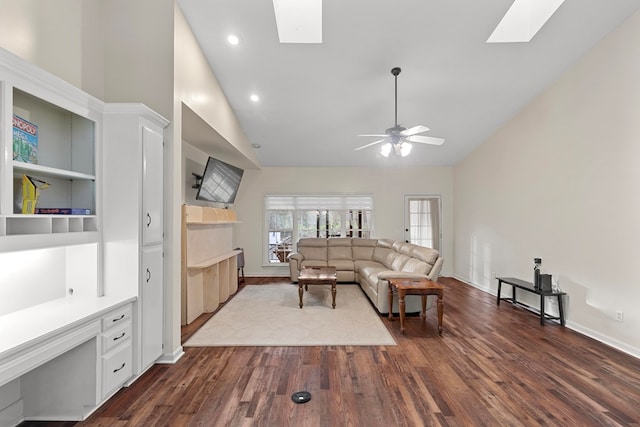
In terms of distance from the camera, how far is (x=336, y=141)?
582 cm

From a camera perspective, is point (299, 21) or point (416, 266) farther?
point (416, 266)

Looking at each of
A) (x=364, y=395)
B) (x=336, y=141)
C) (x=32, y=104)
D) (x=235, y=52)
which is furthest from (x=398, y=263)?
(x=32, y=104)

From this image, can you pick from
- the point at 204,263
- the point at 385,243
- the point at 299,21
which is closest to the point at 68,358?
the point at 204,263

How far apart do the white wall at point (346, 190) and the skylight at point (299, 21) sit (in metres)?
3.62

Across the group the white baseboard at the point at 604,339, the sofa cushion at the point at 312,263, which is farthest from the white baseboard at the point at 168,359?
the white baseboard at the point at 604,339

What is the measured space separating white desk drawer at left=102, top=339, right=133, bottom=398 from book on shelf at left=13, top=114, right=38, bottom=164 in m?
1.46

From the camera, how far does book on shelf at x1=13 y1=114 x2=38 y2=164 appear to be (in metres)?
1.80

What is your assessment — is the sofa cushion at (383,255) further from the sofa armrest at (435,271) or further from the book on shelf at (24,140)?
the book on shelf at (24,140)

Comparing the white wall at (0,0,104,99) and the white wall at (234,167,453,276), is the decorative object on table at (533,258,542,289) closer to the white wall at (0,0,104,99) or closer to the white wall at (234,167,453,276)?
the white wall at (234,167,453,276)

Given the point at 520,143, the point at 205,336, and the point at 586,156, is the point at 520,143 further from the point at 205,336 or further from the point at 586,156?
the point at 205,336

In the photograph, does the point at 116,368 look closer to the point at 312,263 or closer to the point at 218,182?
the point at 218,182

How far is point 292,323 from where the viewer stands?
3771mm

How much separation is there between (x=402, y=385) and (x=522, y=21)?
4.11 meters

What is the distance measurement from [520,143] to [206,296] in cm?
545
